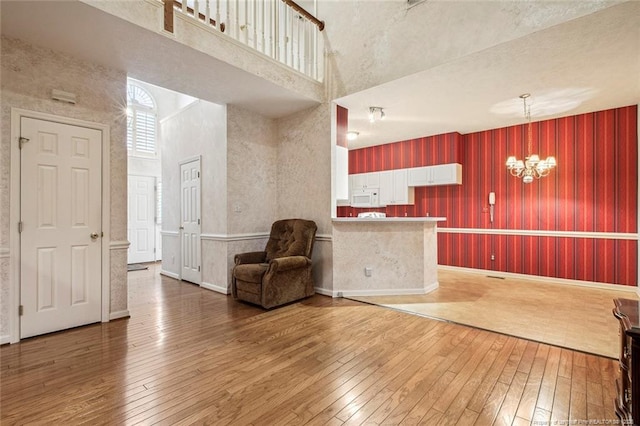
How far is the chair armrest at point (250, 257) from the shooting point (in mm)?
4141

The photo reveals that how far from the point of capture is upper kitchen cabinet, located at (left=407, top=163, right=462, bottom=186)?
5977mm

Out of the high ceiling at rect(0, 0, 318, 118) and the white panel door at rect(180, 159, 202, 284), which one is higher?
the high ceiling at rect(0, 0, 318, 118)

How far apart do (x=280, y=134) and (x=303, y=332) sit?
131 inches

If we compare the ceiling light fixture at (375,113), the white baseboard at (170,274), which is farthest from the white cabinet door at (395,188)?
the white baseboard at (170,274)

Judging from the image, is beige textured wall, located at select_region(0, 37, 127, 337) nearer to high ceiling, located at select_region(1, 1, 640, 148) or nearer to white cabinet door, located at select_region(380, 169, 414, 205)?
high ceiling, located at select_region(1, 1, 640, 148)

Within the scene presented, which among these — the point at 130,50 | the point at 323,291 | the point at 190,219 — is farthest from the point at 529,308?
the point at 130,50

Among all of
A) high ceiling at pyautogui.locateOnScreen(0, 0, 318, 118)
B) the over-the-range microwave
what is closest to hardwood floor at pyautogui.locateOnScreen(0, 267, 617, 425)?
high ceiling at pyautogui.locateOnScreen(0, 0, 318, 118)

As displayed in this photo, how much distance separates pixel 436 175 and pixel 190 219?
4.85 metres

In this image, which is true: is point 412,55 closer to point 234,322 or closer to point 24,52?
point 234,322

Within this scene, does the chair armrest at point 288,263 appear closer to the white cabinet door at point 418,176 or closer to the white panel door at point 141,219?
the white cabinet door at point 418,176

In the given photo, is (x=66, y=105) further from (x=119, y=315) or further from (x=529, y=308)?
(x=529, y=308)

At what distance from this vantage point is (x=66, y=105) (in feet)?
10.1

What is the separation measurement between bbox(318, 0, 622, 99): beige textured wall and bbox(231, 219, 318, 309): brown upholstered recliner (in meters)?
2.13

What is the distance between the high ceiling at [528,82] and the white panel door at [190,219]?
8.94 ft
